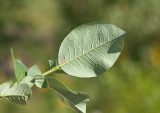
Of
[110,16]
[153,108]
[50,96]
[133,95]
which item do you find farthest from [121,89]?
[110,16]

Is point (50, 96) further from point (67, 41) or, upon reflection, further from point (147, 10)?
point (67, 41)

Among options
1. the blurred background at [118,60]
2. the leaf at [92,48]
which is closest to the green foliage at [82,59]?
the leaf at [92,48]

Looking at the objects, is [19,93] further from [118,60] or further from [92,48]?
[118,60]

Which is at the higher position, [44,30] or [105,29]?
[105,29]

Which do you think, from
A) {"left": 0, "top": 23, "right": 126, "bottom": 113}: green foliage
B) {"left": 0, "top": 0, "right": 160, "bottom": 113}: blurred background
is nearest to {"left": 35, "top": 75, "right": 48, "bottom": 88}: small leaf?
{"left": 0, "top": 23, "right": 126, "bottom": 113}: green foliage

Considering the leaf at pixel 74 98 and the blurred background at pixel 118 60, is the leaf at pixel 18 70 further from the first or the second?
the blurred background at pixel 118 60

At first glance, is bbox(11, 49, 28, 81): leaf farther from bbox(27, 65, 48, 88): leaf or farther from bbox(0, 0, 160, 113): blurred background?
bbox(0, 0, 160, 113): blurred background

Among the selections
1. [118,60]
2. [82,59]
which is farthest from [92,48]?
[118,60]
